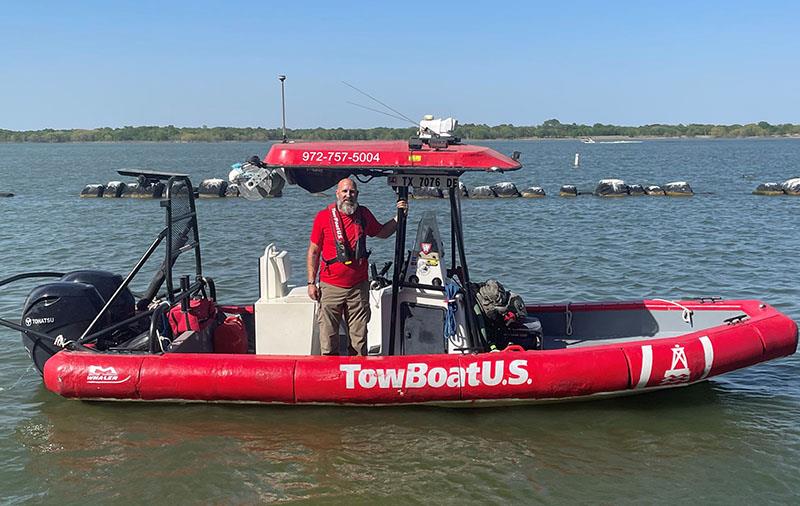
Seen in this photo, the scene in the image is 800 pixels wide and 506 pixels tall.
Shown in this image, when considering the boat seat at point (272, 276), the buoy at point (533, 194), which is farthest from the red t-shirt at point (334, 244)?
the buoy at point (533, 194)

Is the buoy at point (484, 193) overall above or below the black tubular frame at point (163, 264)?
below

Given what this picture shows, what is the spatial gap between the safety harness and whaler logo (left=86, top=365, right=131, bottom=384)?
2.22 meters

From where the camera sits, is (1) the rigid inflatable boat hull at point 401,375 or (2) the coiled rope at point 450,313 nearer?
(1) the rigid inflatable boat hull at point 401,375

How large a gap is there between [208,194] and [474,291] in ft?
85.8

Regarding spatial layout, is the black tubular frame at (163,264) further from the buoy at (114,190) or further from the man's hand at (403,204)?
the buoy at (114,190)

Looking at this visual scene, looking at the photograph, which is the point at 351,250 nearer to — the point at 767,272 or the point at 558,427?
the point at 558,427

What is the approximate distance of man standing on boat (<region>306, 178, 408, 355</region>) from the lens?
23.7 feet

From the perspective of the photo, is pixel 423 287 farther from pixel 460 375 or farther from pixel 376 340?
pixel 460 375

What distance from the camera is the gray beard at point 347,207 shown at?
7156 millimetres

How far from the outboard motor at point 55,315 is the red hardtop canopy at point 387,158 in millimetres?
2493

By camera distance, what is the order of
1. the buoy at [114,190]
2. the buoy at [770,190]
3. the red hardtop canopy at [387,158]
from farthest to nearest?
the buoy at [114,190] < the buoy at [770,190] < the red hardtop canopy at [387,158]

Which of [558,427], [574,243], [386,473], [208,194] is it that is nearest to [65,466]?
[386,473]

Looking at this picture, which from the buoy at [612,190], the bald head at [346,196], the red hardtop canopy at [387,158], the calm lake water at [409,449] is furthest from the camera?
the buoy at [612,190]

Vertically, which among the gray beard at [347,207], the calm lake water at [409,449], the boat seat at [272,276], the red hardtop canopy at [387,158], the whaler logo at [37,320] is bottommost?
the calm lake water at [409,449]
